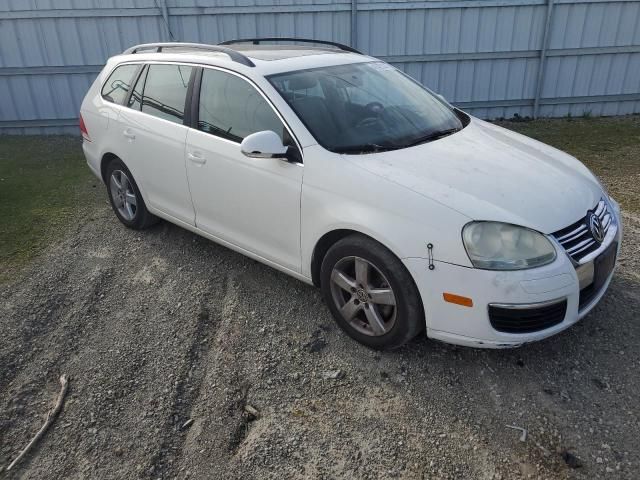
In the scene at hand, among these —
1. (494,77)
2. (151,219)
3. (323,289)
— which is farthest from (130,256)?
(494,77)

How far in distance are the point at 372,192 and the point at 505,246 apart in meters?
0.76

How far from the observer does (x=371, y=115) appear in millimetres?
3578

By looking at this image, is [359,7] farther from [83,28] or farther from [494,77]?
[83,28]

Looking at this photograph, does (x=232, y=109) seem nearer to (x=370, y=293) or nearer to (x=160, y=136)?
(x=160, y=136)

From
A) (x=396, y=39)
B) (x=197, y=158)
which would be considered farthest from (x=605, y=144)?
(x=197, y=158)

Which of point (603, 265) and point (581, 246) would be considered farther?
point (603, 265)

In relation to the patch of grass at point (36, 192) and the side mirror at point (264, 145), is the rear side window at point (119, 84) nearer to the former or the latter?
the patch of grass at point (36, 192)

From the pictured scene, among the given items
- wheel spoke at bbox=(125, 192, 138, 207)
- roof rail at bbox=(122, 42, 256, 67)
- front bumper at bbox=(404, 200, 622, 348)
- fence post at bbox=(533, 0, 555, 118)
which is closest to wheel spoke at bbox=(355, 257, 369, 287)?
front bumper at bbox=(404, 200, 622, 348)

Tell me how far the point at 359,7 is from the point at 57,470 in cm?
794

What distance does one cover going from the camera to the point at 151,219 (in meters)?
4.97

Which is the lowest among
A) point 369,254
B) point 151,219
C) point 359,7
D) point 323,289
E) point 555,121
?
point 555,121

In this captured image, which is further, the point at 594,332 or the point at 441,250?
the point at 594,332

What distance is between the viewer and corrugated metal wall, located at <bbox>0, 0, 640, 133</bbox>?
850cm

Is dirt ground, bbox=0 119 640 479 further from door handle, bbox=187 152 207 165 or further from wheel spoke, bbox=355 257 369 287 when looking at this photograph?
door handle, bbox=187 152 207 165
